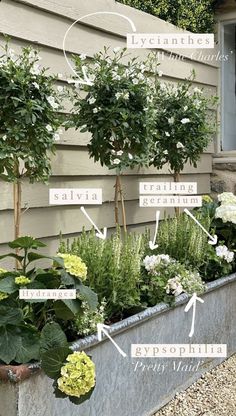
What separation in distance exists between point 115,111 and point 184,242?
74cm

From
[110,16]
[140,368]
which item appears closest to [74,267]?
[140,368]

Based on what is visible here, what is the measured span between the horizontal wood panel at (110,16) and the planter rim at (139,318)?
1.55 meters

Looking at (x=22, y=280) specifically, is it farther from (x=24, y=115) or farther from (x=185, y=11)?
(x=185, y=11)

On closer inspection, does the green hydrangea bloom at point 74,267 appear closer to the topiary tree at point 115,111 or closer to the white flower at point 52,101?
the white flower at point 52,101

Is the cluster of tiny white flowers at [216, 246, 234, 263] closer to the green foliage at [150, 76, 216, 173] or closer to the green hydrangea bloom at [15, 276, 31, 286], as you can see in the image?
the green foliage at [150, 76, 216, 173]

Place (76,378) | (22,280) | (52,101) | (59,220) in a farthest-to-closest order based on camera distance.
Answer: (59,220)
(52,101)
(22,280)
(76,378)

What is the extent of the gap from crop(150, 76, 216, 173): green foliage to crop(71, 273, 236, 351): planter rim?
89cm

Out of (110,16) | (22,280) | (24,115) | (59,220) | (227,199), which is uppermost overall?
(110,16)

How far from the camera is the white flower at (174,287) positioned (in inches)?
97.2

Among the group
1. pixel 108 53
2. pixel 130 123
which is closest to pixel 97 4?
pixel 108 53

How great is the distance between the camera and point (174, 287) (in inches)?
97.6

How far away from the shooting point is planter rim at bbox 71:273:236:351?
189cm

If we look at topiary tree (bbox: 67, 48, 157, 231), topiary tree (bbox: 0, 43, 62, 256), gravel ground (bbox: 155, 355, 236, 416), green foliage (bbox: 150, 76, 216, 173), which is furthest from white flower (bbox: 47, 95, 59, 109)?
gravel ground (bbox: 155, 355, 236, 416)

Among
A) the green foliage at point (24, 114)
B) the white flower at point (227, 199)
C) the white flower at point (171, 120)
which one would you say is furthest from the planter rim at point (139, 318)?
the white flower at point (171, 120)
